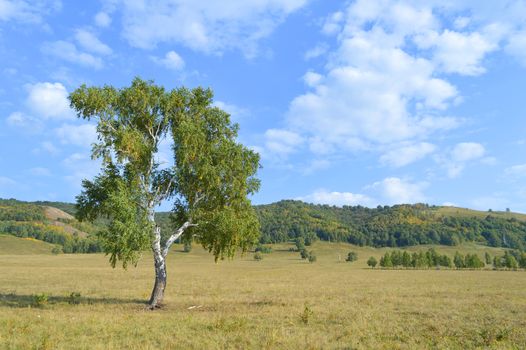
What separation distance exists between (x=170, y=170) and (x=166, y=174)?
0.81 metres

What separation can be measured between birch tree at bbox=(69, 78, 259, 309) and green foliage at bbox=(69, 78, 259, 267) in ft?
0.22

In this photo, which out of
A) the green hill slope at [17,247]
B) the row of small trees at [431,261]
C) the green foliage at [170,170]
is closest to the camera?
the green foliage at [170,170]

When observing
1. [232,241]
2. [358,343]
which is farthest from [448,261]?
[358,343]

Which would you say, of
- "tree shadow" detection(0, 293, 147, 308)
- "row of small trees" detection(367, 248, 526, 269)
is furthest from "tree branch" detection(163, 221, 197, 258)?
"row of small trees" detection(367, 248, 526, 269)

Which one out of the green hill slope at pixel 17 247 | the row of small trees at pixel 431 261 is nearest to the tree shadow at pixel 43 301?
the row of small trees at pixel 431 261

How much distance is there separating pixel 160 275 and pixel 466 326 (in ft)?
63.6

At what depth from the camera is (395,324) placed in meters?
21.3

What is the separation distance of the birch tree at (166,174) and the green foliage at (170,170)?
0.22 feet

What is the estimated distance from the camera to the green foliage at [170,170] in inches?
1044

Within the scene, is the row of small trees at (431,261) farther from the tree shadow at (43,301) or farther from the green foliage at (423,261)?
the tree shadow at (43,301)

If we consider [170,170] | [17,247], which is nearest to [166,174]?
[170,170]

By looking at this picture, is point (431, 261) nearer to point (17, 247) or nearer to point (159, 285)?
point (159, 285)

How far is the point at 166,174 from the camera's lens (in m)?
29.7

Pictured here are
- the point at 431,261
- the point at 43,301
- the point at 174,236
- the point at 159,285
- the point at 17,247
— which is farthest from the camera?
the point at 17,247
